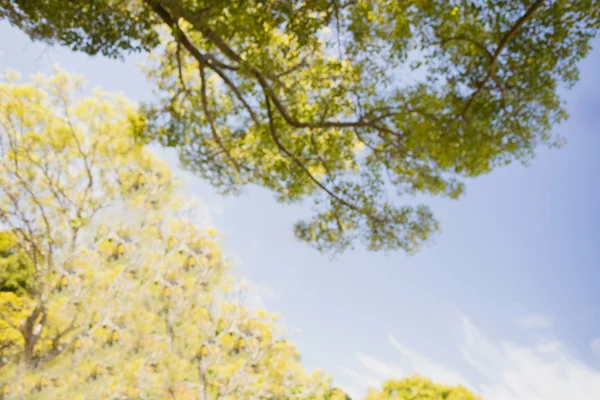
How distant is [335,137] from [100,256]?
6.34 metres

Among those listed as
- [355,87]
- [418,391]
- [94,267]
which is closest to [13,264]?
[94,267]

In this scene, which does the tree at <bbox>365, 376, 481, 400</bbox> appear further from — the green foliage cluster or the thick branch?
the thick branch

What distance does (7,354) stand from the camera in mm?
8219

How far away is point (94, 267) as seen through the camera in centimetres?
892

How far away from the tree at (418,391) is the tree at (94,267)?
25.0 ft

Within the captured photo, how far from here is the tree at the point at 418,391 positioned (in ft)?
55.7

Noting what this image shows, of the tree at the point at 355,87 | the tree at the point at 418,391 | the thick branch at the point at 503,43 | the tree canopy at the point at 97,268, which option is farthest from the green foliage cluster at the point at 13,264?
the tree at the point at 418,391

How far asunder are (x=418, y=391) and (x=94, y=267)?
1455 cm

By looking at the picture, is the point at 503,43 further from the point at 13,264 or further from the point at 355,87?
the point at 13,264

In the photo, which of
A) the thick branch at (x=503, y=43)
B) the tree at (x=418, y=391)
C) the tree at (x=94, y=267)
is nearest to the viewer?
the thick branch at (x=503, y=43)

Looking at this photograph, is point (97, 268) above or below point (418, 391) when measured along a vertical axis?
below

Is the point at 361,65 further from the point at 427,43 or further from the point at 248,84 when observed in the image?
the point at 248,84

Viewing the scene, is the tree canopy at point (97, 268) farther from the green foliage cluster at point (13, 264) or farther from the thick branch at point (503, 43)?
the thick branch at point (503, 43)

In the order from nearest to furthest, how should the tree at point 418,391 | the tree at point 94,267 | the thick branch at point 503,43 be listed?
the thick branch at point 503,43, the tree at point 94,267, the tree at point 418,391
